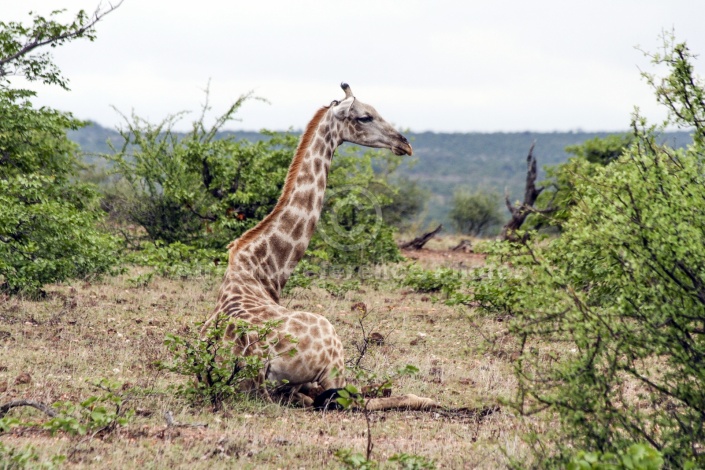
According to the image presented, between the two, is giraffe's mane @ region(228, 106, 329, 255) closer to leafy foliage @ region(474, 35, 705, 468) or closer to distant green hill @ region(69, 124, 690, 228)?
leafy foliage @ region(474, 35, 705, 468)

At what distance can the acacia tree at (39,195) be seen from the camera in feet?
34.3

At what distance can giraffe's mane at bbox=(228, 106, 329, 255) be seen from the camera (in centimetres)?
771

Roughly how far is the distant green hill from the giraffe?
60172mm

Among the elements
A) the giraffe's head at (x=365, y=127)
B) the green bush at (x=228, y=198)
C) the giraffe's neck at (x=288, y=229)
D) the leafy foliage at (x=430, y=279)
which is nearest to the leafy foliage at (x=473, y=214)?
the green bush at (x=228, y=198)

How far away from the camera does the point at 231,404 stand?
6.52 meters

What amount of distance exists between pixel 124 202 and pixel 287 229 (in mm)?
10384

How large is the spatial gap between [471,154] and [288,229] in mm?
94603

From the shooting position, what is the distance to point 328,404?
261 inches

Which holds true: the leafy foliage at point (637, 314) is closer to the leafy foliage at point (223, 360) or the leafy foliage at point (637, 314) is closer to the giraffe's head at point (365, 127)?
the leafy foliage at point (223, 360)

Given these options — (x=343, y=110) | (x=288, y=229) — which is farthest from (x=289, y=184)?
(x=343, y=110)

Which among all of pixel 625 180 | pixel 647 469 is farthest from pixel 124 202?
pixel 647 469

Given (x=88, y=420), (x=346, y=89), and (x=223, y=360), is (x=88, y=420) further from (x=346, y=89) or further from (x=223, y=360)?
(x=346, y=89)

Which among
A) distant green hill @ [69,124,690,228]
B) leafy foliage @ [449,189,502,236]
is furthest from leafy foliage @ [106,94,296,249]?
distant green hill @ [69,124,690,228]

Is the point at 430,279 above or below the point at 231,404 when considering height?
below
